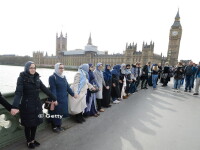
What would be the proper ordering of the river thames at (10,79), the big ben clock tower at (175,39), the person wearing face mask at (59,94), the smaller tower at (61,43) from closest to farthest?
the person wearing face mask at (59,94)
the river thames at (10,79)
the big ben clock tower at (175,39)
the smaller tower at (61,43)

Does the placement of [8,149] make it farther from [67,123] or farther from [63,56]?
[63,56]

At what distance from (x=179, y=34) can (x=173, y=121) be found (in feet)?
218

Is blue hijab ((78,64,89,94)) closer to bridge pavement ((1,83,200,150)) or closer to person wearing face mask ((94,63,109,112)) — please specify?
person wearing face mask ((94,63,109,112))

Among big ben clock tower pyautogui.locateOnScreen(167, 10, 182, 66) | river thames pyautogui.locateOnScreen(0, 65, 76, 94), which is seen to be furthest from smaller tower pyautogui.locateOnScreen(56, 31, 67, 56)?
big ben clock tower pyautogui.locateOnScreen(167, 10, 182, 66)

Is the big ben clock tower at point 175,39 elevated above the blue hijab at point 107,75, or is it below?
above

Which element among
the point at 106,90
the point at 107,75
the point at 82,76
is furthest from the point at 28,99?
the point at 107,75

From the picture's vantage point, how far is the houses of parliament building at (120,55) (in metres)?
59.6

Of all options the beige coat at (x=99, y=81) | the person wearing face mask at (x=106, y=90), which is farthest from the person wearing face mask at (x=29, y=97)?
the person wearing face mask at (x=106, y=90)

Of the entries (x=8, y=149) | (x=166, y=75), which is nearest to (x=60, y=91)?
(x=8, y=149)

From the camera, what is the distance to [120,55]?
243ft

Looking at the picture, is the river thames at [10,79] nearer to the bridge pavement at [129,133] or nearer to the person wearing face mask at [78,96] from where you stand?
the person wearing face mask at [78,96]

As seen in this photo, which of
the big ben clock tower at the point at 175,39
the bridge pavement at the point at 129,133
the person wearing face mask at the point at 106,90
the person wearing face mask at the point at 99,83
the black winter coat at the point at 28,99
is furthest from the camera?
the big ben clock tower at the point at 175,39

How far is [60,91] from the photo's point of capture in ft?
9.66

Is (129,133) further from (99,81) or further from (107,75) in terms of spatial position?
(107,75)
